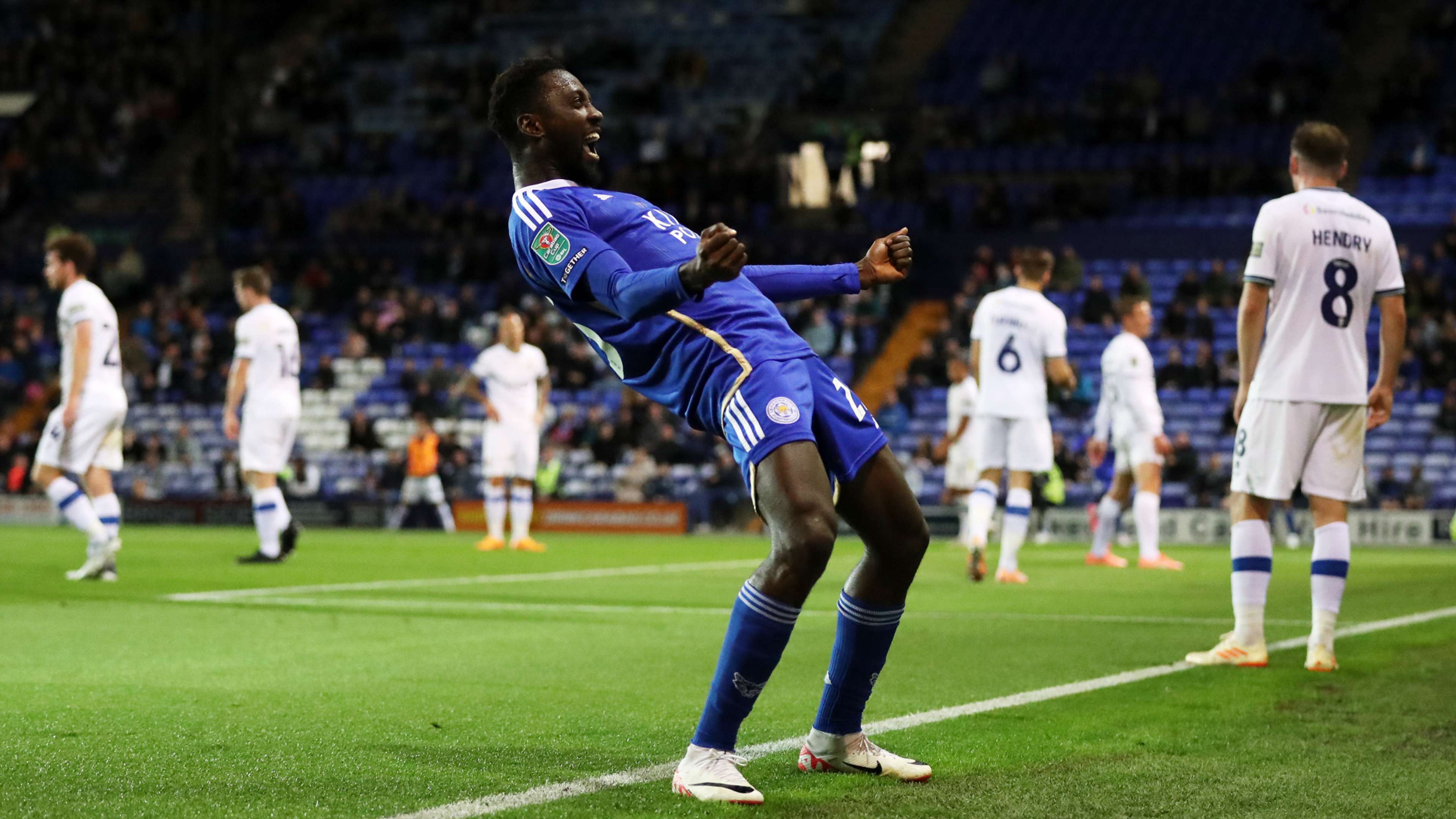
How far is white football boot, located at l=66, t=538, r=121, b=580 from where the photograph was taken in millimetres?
11625

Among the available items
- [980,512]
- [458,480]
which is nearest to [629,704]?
[980,512]

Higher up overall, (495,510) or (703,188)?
(703,188)

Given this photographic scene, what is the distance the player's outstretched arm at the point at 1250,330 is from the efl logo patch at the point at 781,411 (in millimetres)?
3315

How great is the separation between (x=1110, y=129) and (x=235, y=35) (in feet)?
69.8

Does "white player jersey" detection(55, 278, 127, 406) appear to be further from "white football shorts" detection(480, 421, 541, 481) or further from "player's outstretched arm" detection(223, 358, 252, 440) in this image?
"white football shorts" detection(480, 421, 541, 481)

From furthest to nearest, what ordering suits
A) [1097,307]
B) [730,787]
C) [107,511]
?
[1097,307] → [107,511] → [730,787]

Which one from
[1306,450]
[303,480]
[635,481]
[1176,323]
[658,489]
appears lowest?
[303,480]

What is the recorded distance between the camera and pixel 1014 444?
12.2 m

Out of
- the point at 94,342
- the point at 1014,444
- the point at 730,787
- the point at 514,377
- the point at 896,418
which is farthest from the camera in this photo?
the point at 896,418

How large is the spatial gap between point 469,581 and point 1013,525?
4.07 metres

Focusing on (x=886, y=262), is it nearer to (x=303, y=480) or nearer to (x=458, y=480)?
(x=458, y=480)

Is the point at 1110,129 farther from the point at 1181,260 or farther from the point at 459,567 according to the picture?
the point at 459,567

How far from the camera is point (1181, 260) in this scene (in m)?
25.6

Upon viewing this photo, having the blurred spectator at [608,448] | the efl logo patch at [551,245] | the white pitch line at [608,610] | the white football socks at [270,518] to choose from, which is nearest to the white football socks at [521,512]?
the white football socks at [270,518]
